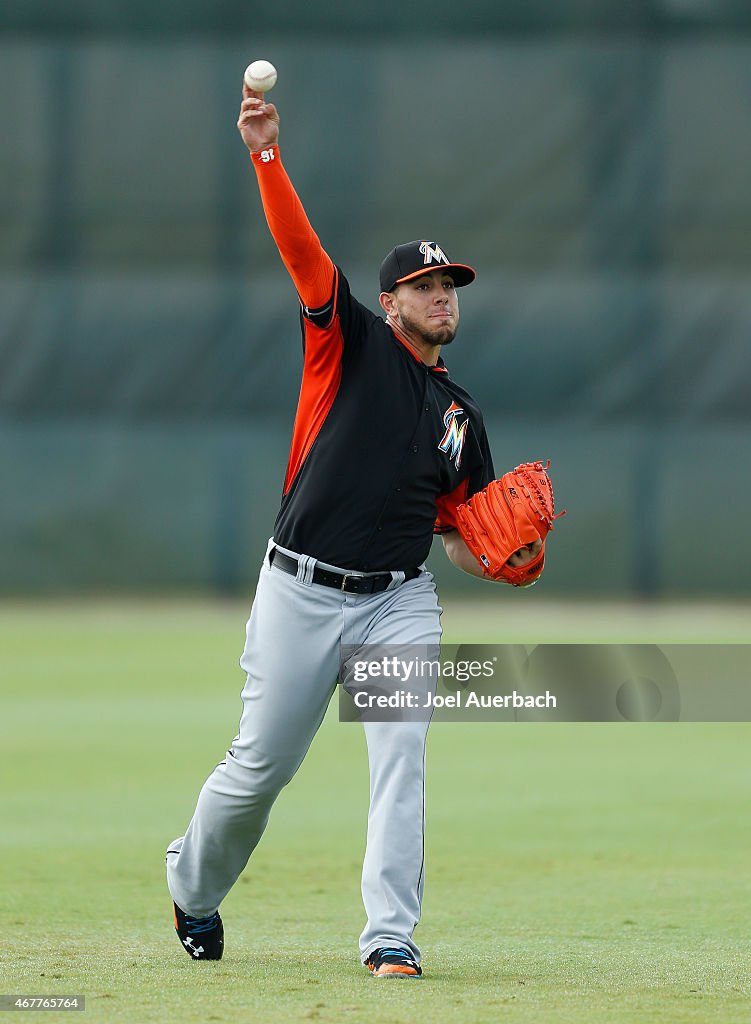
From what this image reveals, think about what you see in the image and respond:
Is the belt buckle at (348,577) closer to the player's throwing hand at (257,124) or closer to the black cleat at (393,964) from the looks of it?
the black cleat at (393,964)

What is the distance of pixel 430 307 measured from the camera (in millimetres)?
4449

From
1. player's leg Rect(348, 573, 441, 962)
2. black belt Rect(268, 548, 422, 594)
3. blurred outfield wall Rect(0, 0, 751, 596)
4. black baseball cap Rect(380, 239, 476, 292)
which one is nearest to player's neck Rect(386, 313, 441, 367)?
black baseball cap Rect(380, 239, 476, 292)

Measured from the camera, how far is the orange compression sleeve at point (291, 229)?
13.2 feet

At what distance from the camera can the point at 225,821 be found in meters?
4.15

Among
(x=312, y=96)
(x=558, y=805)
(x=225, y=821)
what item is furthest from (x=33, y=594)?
(x=225, y=821)

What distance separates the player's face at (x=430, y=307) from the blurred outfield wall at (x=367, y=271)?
10.3 metres

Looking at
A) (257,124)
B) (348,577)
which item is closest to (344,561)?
(348,577)

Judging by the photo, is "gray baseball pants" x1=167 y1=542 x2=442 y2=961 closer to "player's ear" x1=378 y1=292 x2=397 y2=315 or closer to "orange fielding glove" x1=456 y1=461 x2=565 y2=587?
"orange fielding glove" x1=456 y1=461 x2=565 y2=587

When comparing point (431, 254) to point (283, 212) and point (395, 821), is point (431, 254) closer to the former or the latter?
point (283, 212)

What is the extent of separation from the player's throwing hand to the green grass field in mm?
2033

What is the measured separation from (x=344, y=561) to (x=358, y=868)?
1780 mm

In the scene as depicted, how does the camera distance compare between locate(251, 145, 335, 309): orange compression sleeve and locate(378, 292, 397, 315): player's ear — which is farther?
locate(378, 292, 397, 315): player's ear

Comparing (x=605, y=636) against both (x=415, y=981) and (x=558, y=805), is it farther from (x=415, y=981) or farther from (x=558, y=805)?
(x=415, y=981)

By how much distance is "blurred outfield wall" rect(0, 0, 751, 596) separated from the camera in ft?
48.7
